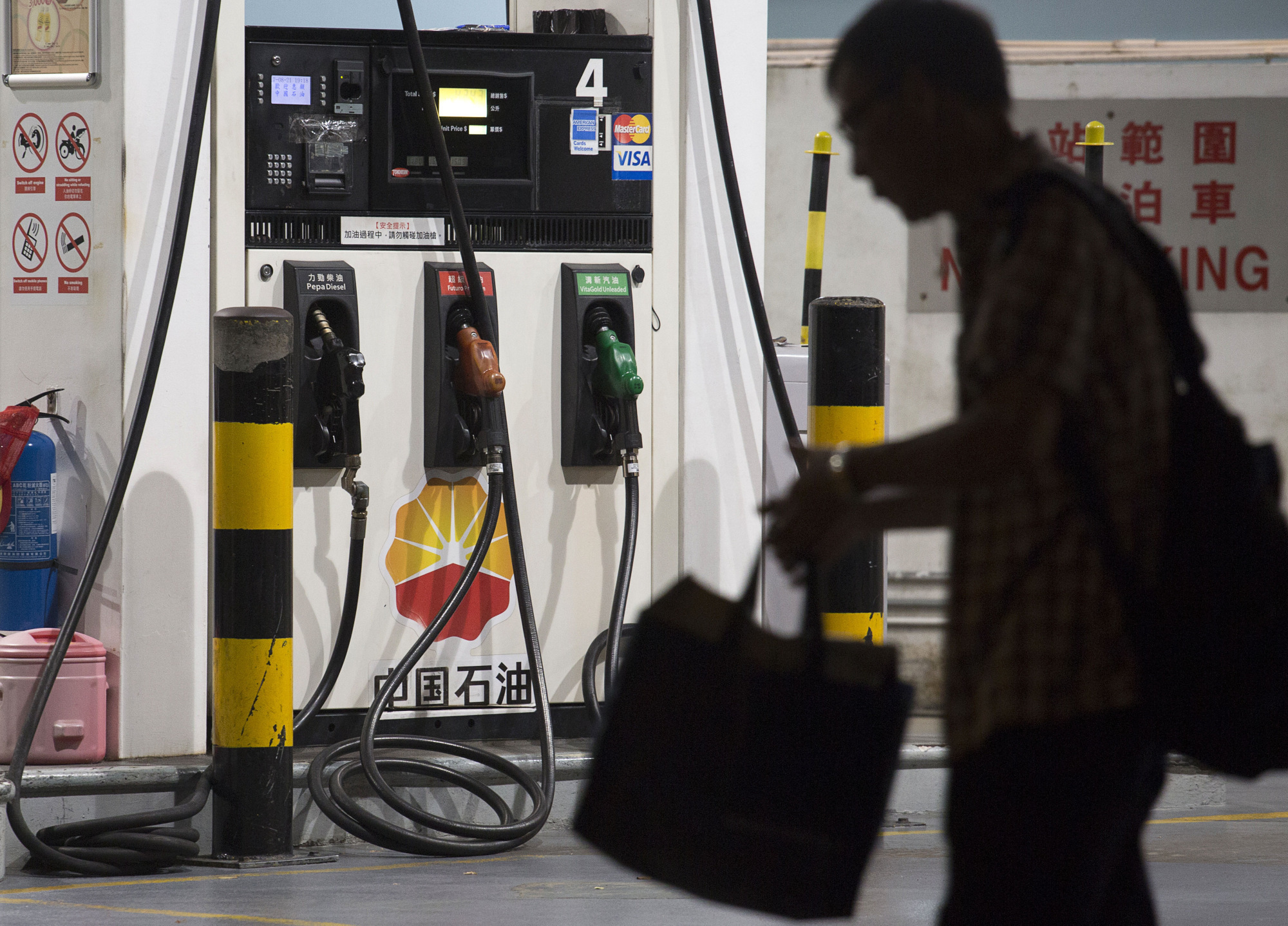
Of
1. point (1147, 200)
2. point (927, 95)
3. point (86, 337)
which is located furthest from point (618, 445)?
point (1147, 200)

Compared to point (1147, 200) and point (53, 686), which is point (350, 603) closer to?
point (53, 686)

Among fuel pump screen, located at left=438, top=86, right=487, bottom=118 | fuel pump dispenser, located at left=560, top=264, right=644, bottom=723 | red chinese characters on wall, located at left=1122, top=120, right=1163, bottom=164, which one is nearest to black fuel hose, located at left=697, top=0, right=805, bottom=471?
fuel pump dispenser, located at left=560, top=264, right=644, bottom=723

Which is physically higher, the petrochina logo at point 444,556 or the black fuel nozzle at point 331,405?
the black fuel nozzle at point 331,405

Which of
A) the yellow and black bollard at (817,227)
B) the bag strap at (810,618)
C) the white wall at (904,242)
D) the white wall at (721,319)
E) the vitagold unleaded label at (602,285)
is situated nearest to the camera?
the bag strap at (810,618)

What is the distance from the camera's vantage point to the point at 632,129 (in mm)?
4492

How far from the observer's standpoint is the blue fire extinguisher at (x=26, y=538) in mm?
4051

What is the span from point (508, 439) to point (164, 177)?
1029mm

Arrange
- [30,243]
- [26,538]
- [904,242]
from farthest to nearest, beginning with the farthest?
[904,242] < [30,243] < [26,538]

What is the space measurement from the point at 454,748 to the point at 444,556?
0.51 metres

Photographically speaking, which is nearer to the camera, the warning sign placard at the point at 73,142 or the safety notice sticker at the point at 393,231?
the warning sign placard at the point at 73,142

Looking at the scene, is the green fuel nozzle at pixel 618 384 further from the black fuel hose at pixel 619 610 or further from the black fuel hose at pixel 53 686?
the black fuel hose at pixel 53 686

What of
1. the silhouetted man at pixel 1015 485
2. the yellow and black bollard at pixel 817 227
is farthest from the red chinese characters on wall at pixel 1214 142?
the silhouetted man at pixel 1015 485

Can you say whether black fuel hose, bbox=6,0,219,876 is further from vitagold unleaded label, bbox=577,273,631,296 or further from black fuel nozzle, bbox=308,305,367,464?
vitagold unleaded label, bbox=577,273,631,296

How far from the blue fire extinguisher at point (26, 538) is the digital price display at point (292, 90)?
3.32 ft
